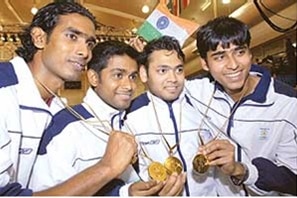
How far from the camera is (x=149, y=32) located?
642 millimetres

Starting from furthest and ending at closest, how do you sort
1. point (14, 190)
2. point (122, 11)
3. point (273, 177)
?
point (122, 11), point (273, 177), point (14, 190)

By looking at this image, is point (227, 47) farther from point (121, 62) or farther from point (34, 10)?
point (34, 10)

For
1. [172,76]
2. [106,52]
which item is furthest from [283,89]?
[106,52]

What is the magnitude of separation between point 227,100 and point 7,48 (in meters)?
0.40

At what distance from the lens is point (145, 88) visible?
66 centimetres

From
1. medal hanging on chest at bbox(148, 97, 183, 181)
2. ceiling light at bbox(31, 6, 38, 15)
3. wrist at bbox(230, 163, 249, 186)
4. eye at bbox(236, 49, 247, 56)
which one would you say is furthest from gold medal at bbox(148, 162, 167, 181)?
ceiling light at bbox(31, 6, 38, 15)

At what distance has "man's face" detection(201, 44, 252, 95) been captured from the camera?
1.95ft

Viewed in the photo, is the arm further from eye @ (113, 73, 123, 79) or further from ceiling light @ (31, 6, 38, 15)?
ceiling light @ (31, 6, 38, 15)

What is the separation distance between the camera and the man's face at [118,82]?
0.63m

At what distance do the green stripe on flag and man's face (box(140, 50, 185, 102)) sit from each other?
0.03m

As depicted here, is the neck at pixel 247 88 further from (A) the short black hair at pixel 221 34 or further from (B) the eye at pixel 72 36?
(B) the eye at pixel 72 36

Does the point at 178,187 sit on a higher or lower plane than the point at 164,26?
lower

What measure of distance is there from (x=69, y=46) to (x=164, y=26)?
17 centimetres

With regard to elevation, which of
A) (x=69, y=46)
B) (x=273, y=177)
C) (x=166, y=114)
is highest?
(x=69, y=46)
